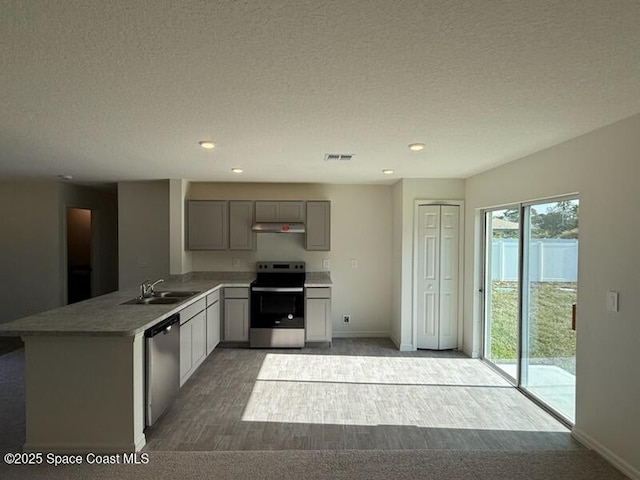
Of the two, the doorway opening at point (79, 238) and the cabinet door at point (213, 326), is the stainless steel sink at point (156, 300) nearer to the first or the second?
the cabinet door at point (213, 326)

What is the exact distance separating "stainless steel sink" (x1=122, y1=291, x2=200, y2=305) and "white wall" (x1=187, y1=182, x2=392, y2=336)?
1.34m

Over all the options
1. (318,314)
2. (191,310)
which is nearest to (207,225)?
(191,310)

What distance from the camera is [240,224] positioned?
522 centimetres

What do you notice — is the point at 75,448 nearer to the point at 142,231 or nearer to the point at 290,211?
the point at 142,231

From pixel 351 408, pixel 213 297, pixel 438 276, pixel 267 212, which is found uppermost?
pixel 267 212

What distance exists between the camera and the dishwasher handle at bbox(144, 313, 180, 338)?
280 cm

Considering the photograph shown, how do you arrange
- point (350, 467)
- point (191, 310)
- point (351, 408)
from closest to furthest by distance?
point (350, 467)
point (351, 408)
point (191, 310)

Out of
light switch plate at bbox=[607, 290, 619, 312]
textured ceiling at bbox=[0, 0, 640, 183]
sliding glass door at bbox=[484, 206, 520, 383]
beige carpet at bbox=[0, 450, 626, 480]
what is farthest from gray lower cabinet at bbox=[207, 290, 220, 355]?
light switch plate at bbox=[607, 290, 619, 312]

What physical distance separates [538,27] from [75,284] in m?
7.14

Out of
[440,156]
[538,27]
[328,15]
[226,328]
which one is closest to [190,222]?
[226,328]

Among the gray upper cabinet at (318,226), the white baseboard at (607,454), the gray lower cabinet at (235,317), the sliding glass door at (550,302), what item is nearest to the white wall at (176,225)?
the gray lower cabinet at (235,317)

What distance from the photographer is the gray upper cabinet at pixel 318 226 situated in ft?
17.2

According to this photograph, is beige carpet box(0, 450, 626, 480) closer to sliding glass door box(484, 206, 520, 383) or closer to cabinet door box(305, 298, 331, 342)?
sliding glass door box(484, 206, 520, 383)

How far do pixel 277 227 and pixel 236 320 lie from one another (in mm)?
1346
